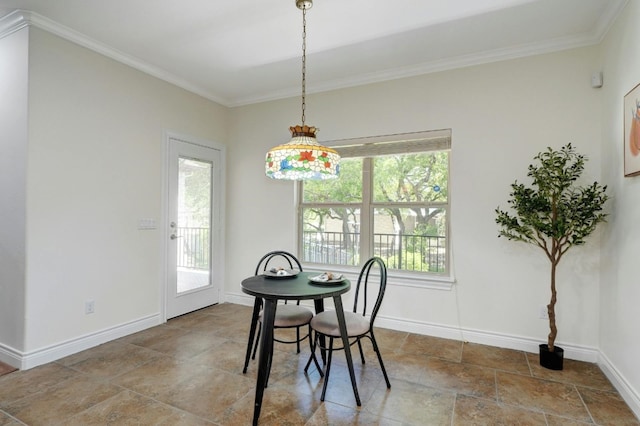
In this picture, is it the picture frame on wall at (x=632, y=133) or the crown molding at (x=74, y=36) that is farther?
the crown molding at (x=74, y=36)

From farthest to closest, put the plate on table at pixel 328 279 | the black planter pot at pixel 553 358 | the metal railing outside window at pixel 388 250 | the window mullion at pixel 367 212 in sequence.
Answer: the window mullion at pixel 367 212, the metal railing outside window at pixel 388 250, the black planter pot at pixel 553 358, the plate on table at pixel 328 279

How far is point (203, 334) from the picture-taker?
3.36m

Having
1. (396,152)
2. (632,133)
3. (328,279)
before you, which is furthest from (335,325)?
(632,133)

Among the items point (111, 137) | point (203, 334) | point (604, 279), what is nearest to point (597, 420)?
point (604, 279)

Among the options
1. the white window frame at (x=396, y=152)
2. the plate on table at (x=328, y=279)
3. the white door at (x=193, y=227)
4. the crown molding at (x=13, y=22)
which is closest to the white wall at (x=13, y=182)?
the crown molding at (x=13, y=22)

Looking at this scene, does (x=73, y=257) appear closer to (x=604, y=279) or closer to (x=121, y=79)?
(x=121, y=79)

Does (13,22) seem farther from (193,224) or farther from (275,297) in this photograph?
(275,297)

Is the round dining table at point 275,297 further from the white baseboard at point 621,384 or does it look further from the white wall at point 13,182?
the white wall at point 13,182

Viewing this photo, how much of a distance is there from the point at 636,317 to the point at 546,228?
0.76 metres

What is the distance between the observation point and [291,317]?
252cm

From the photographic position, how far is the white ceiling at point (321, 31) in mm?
2471

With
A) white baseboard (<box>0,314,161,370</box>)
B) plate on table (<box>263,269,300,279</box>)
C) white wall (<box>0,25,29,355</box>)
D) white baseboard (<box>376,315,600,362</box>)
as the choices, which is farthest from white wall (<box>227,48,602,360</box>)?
white wall (<box>0,25,29,355</box>)

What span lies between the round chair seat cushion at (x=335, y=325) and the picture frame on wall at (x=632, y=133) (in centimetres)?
197

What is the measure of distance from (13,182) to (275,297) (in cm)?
234
